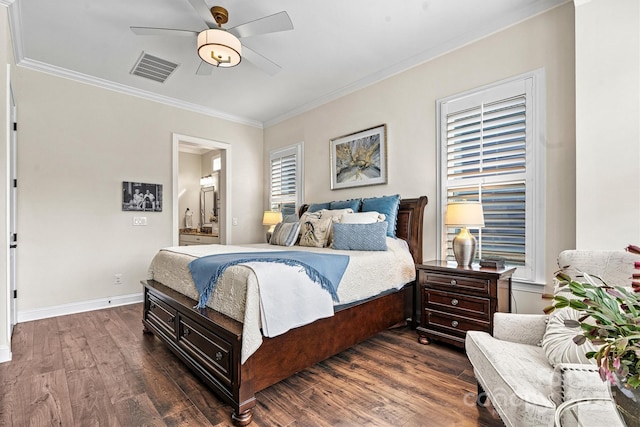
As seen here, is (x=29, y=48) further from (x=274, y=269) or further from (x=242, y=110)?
(x=274, y=269)

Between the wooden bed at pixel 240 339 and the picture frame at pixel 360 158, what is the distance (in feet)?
4.86

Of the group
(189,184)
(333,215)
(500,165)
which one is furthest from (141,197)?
(500,165)

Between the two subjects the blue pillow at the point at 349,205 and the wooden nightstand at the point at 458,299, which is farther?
the blue pillow at the point at 349,205

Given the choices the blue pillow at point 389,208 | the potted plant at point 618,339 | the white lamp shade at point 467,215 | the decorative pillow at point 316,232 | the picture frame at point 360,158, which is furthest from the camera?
the picture frame at point 360,158

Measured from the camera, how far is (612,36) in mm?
2047

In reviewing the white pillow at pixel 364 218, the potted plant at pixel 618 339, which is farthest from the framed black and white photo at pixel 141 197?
the potted plant at pixel 618 339

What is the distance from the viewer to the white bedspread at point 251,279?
66.7 inches

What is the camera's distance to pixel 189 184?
7.26 metres

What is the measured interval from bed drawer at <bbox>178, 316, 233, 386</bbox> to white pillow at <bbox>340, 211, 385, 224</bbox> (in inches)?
67.7

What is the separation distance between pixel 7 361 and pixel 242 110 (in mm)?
4027

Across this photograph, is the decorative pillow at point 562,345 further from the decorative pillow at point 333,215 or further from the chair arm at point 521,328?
the decorative pillow at point 333,215

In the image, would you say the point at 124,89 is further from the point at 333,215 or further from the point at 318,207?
the point at 333,215

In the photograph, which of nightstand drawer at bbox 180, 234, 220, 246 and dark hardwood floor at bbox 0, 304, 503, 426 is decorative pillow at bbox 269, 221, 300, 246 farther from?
nightstand drawer at bbox 180, 234, 220, 246

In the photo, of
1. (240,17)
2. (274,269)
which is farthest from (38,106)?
(274,269)
